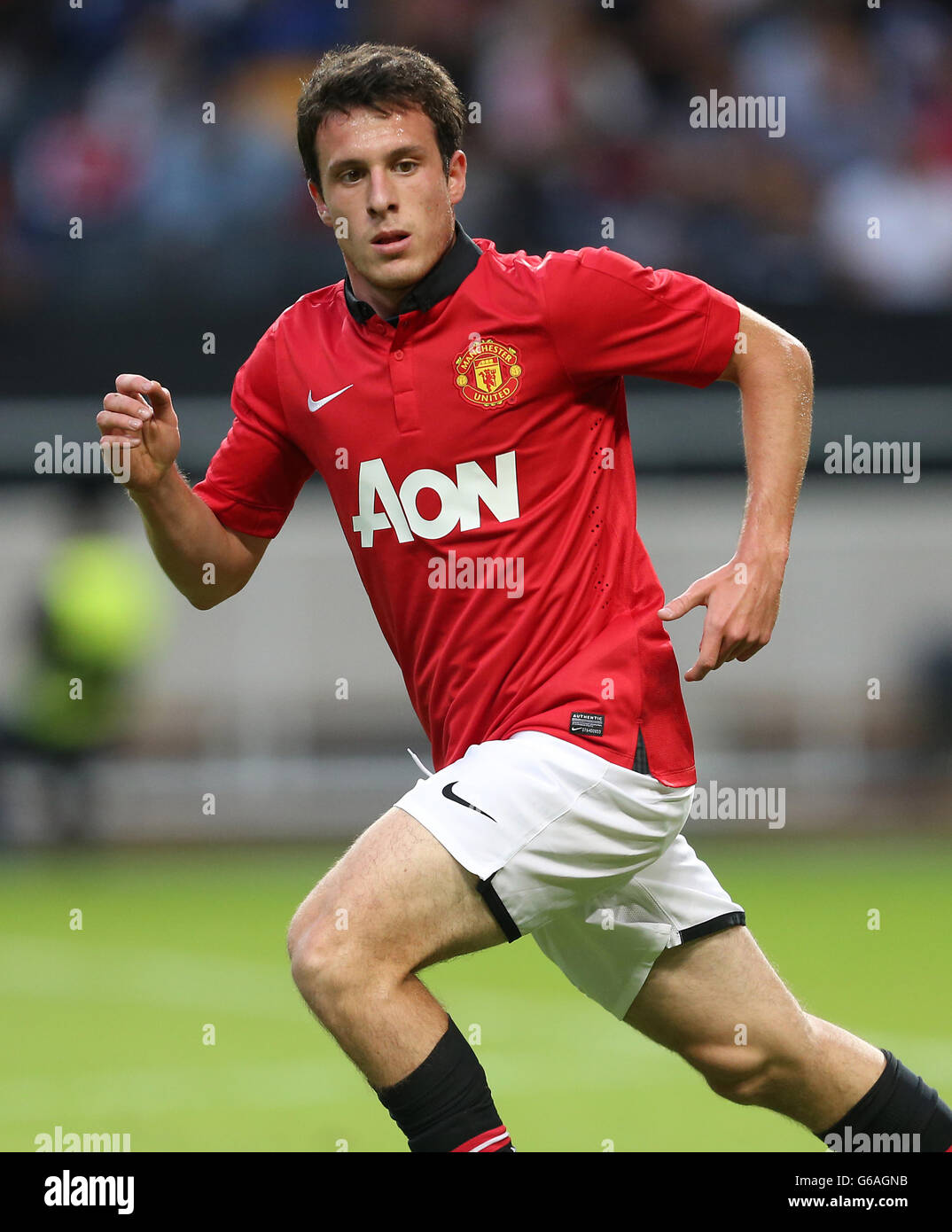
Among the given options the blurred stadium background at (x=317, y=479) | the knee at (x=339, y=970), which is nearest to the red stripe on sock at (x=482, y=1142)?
the knee at (x=339, y=970)

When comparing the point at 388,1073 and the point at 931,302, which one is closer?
the point at 388,1073

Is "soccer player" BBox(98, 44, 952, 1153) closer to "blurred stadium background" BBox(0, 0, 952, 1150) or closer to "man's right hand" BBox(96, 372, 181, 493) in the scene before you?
"man's right hand" BBox(96, 372, 181, 493)

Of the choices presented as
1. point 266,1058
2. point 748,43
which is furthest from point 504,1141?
point 748,43

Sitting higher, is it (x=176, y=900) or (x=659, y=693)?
(x=659, y=693)

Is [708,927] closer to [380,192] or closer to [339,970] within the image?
[339,970]

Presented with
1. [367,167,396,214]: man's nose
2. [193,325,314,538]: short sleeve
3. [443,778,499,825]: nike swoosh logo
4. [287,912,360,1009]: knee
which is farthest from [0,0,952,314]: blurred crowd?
[287,912,360,1009]: knee

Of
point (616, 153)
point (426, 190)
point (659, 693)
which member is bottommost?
point (659, 693)

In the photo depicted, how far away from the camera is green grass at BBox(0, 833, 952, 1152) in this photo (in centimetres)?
510

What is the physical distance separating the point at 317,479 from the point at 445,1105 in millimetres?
8581

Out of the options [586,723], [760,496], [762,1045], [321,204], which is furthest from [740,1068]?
[321,204]

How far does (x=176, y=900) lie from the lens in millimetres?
9133

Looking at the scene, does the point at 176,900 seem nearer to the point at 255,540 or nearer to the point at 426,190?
the point at 255,540

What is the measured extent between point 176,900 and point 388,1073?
20.4 ft

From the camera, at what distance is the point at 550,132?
42.1 ft
